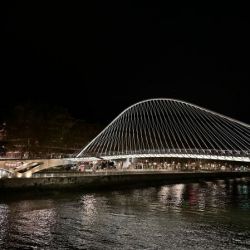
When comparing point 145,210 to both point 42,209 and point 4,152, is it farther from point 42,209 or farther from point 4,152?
point 4,152

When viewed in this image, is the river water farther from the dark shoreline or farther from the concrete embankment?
the concrete embankment

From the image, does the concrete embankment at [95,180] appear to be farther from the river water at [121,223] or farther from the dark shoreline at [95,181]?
the river water at [121,223]

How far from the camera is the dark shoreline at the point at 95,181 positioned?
127ft

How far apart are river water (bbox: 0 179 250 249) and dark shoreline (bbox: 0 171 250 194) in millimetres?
1438

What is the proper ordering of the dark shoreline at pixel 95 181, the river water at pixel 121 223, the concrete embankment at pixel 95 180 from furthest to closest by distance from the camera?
the concrete embankment at pixel 95 180, the dark shoreline at pixel 95 181, the river water at pixel 121 223

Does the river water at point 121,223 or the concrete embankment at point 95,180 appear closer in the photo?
the river water at point 121,223

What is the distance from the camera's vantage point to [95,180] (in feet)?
159

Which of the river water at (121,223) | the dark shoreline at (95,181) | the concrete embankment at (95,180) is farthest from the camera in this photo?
the concrete embankment at (95,180)

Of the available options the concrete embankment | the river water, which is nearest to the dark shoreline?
the concrete embankment

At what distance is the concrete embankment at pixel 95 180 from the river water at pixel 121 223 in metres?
1.56

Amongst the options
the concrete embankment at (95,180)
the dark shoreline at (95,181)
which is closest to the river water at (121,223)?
the dark shoreline at (95,181)

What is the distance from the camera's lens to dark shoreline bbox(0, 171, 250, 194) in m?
38.8

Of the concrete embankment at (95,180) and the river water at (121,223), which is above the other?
the concrete embankment at (95,180)

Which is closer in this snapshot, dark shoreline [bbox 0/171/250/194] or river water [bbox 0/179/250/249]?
river water [bbox 0/179/250/249]
